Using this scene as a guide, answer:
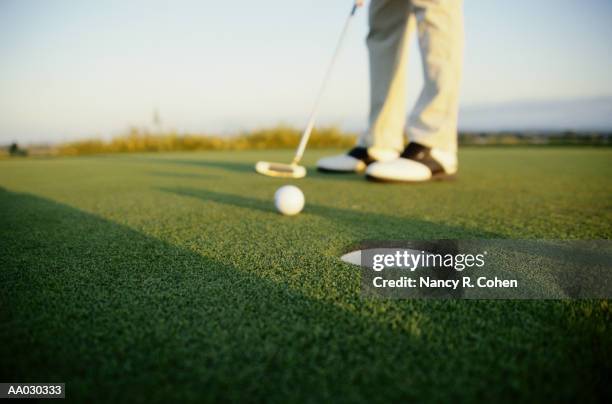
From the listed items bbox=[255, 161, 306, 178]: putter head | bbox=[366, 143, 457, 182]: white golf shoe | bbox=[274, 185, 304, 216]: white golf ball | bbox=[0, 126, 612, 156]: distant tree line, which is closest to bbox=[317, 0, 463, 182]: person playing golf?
bbox=[366, 143, 457, 182]: white golf shoe

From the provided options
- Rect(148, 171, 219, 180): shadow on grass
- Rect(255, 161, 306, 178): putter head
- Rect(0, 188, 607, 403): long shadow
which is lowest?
Rect(0, 188, 607, 403): long shadow

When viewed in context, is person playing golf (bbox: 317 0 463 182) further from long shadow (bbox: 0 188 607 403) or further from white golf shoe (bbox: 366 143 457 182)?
long shadow (bbox: 0 188 607 403)

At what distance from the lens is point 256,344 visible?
2.54 ft

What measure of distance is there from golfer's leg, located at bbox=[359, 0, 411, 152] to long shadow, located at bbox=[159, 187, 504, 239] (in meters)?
1.57

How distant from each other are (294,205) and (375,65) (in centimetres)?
214

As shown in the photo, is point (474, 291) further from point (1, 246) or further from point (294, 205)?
point (1, 246)

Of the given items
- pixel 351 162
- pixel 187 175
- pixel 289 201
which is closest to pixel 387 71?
pixel 351 162

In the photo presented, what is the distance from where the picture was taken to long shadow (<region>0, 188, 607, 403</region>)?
2.17 ft

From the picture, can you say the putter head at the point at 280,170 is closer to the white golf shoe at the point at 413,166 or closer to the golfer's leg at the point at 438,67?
the white golf shoe at the point at 413,166

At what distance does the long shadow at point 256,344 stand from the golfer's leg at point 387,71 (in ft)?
8.88

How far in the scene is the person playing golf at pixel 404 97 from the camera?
2.66 m

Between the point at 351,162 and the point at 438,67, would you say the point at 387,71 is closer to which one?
the point at 438,67

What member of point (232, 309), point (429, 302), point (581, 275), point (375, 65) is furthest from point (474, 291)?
point (375, 65)

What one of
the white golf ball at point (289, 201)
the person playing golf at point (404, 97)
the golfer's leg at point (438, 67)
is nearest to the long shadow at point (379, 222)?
the white golf ball at point (289, 201)
